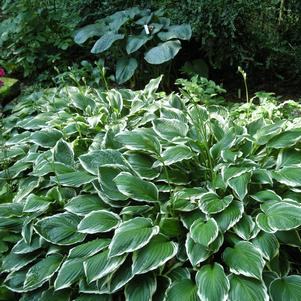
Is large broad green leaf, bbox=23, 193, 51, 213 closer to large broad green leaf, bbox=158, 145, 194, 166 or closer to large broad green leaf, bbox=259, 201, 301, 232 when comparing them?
large broad green leaf, bbox=158, 145, 194, 166

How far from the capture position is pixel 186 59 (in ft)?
16.2

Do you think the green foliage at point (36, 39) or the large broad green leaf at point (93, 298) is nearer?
the large broad green leaf at point (93, 298)

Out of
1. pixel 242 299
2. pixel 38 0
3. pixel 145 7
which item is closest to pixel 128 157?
pixel 242 299

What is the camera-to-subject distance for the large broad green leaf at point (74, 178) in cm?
256

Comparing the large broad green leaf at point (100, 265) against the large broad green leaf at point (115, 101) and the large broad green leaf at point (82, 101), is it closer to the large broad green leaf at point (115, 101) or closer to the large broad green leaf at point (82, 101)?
the large broad green leaf at point (115, 101)

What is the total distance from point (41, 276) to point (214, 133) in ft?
4.03

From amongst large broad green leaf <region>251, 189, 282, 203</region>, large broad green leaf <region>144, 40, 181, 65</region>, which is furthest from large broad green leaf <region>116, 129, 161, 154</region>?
large broad green leaf <region>144, 40, 181, 65</region>

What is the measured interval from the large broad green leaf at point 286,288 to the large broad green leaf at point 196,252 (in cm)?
31

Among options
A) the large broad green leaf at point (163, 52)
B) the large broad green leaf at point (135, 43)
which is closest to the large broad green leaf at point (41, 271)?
A: the large broad green leaf at point (163, 52)

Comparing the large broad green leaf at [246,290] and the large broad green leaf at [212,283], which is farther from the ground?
the large broad green leaf at [212,283]

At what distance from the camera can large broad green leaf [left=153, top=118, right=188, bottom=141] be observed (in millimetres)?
2748

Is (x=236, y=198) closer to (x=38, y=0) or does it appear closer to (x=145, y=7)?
(x=145, y=7)

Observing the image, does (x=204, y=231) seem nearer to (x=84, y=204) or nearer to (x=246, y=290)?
(x=246, y=290)

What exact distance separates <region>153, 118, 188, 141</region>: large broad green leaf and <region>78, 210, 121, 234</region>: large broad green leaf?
2.01 feet
